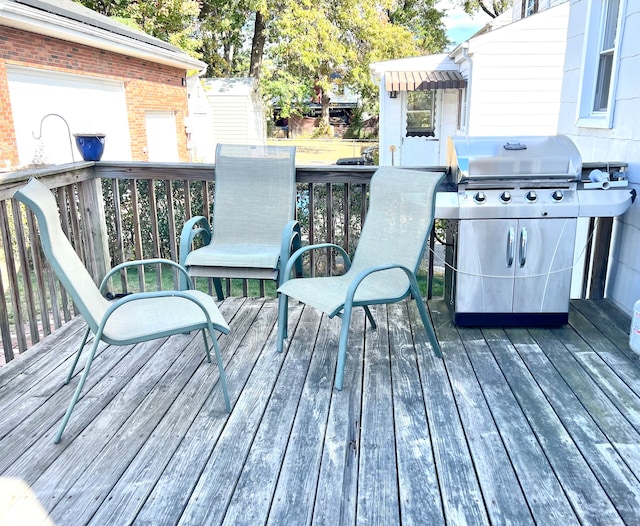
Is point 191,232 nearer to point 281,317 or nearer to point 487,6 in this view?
point 281,317

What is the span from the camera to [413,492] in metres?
1.85

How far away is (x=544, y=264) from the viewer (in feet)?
10.1

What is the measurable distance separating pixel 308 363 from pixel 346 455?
815mm

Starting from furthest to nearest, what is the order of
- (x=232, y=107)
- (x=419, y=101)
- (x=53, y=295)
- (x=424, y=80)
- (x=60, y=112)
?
1. (x=232, y=107)
2. (x=419, y=101)
3. (x=424, y=80)
4. (x=60, y=112)
5. (x=53, y=295)

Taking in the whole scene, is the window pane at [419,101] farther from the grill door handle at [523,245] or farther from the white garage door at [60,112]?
the grill door handle at [523,245]

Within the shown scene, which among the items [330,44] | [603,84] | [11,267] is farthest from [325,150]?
[11,267]

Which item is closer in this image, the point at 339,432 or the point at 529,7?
the point at 339,432

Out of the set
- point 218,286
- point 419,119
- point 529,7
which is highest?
point 529,7

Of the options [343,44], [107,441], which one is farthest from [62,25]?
[343,44]

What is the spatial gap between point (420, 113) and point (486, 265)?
8021mm

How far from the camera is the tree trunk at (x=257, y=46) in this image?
632 inches

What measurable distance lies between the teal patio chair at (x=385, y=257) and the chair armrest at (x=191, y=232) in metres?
0.69

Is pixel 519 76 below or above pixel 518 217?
above

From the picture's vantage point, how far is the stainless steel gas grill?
2982 millimetres
